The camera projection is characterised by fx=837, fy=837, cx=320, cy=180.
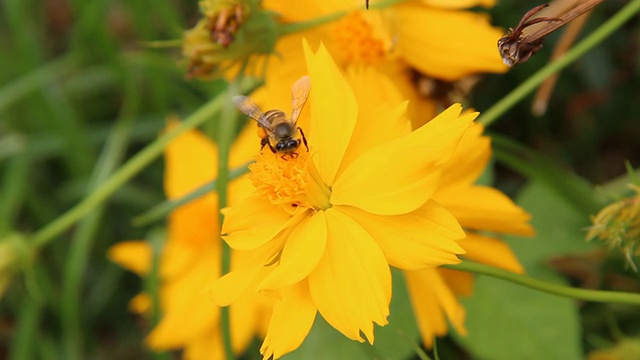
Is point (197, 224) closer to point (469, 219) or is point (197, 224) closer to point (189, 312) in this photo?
point (189, 312)

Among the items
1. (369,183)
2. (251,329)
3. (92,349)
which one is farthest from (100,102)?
(369,183)

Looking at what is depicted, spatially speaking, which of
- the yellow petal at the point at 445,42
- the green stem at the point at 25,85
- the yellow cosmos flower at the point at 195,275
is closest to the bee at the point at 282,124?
the yellow petal at the point at 445,42

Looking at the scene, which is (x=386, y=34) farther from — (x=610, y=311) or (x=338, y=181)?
(x=610, y=311)

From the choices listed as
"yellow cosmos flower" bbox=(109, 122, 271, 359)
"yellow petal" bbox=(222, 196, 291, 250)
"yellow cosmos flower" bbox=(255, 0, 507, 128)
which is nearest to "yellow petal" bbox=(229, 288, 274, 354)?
"yellow cosmos flower" bbox=(109, 122, 271, 359)

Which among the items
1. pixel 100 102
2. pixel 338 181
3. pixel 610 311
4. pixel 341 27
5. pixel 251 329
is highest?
pixel 100 102

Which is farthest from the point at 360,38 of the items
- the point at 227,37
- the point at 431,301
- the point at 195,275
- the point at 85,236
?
the point at 85,236

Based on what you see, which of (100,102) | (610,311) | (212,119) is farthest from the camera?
(100,102)

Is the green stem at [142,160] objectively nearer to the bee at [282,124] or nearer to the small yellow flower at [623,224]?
the bee at [282,124]
